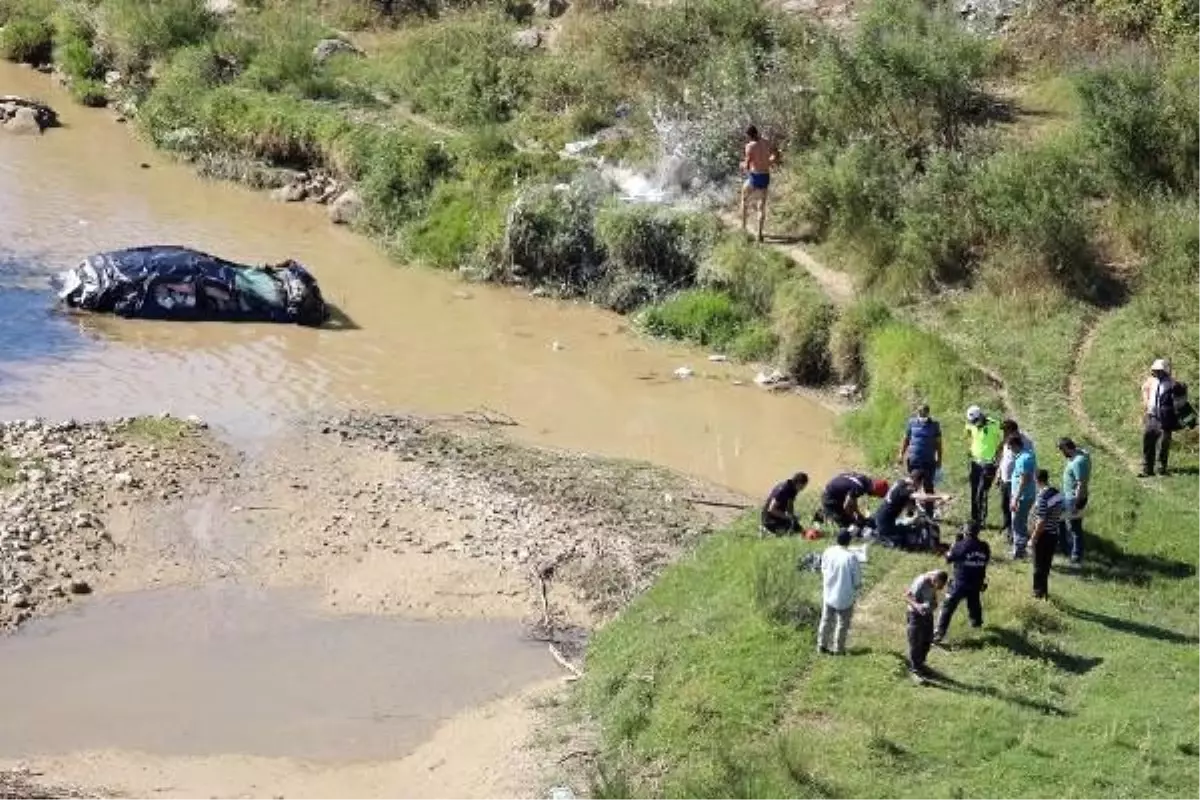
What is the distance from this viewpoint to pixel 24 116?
38.1 metres

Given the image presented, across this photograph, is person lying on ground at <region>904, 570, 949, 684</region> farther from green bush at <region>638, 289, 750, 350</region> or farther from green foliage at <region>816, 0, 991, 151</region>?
green foliage at <region>816, 0, 991, 151</region>

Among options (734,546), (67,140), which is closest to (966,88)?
(734,546)

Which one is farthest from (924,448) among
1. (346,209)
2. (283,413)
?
(346,209)

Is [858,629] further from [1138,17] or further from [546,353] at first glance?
[1138,17]

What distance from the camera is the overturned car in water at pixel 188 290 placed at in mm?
27281

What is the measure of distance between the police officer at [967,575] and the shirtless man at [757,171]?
12023 mm

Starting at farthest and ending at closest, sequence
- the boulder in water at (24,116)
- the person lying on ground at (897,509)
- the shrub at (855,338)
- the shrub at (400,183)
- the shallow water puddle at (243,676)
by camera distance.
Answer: the boulder in water at (24,116) → the shrub at (400,183) → the shrub at (855,338) → the person lying on ground at (897,509) → the shallow water puddle at (243,676)

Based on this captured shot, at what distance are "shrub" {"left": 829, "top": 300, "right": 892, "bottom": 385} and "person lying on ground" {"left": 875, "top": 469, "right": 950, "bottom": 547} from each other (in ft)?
20.3

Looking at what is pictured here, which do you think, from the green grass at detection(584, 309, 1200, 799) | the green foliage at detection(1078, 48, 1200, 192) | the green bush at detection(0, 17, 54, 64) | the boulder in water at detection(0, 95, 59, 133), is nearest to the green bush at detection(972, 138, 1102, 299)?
the green foliage at detection(1078, 48, 1200, 192)

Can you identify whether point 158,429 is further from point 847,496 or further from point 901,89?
point 901,89

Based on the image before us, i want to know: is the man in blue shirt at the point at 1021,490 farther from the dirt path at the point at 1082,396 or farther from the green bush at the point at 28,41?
the green bush at the point at 28,41

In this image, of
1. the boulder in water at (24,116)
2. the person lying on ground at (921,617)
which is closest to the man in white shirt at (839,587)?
the person lying on ground at (921,617)

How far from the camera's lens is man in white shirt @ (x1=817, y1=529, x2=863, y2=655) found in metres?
15.7

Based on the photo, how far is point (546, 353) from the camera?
2688cm
